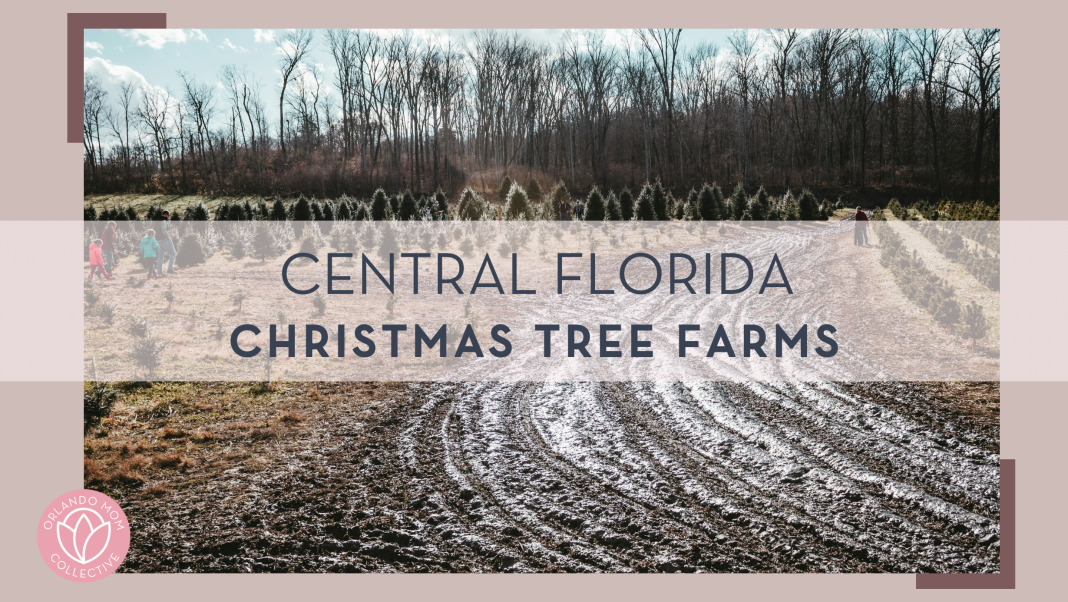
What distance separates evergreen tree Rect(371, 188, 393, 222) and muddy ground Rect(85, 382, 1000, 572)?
65.6 feet

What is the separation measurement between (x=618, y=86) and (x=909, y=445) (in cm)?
5228

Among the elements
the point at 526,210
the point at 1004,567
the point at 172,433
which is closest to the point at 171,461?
the point at 172,433

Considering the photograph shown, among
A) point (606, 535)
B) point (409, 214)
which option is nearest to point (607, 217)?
point (409, 214)

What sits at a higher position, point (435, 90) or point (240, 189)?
point (435, 90)

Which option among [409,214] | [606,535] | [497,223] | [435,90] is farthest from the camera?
[435,90]

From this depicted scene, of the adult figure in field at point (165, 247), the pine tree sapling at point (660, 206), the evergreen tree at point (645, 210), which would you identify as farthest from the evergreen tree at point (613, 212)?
the adult figure in field at point (165, 247)

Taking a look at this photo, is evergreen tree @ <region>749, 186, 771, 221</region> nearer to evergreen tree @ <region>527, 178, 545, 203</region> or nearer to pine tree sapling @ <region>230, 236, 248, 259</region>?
evergreen tree @ <region>527, 178, 545, 203</region>

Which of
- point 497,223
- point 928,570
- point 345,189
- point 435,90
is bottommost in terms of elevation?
point 928,570

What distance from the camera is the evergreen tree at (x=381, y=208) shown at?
27.6 metres

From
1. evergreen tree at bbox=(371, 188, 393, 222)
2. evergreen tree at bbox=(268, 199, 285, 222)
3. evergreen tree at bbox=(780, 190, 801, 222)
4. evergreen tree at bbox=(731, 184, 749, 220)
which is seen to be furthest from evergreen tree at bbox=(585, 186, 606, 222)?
evergreen tree at bbox=(268, 199, 285, 222)

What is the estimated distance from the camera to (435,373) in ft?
31.0

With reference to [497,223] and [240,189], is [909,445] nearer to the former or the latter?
[497,223]

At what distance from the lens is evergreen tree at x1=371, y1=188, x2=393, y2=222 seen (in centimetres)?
2759

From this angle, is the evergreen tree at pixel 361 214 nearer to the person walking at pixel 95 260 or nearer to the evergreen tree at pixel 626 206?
the evergreen tree at pixel 626 206
